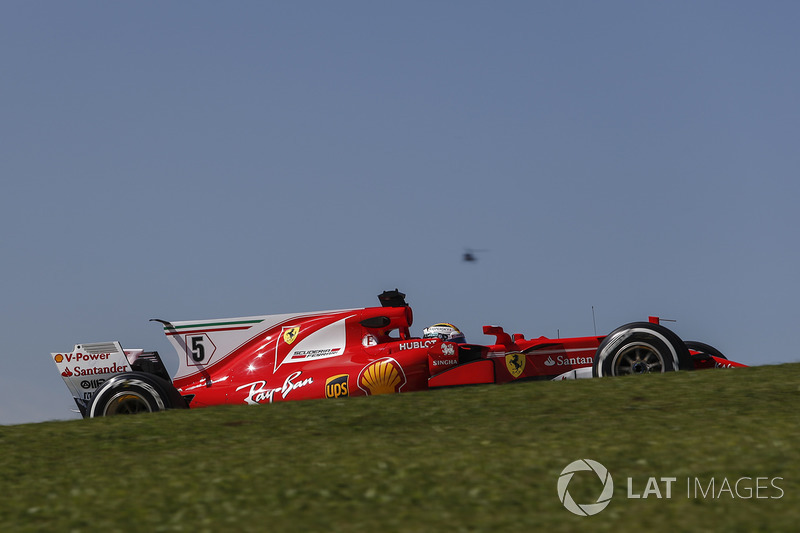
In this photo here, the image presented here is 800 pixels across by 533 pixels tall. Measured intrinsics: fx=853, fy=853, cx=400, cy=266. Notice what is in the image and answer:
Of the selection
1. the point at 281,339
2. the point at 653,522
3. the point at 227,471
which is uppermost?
the point at 281,339

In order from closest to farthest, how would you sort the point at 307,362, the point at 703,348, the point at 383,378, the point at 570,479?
the point at 570,479 < the point at 383,378 < the point at 307,362 < the point at 703,348

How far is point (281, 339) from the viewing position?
1278 centimetres

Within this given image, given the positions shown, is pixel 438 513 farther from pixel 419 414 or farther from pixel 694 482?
pixel 419 414

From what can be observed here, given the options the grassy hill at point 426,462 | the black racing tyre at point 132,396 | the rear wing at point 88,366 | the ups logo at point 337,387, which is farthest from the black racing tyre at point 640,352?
the rear wing at point 88,366

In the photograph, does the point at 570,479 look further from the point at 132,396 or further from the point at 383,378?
the point at 132,396

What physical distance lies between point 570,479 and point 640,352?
4765 mm

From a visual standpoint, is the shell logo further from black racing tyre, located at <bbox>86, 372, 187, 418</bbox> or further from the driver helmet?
the driver helmet

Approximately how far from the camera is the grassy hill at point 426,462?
5.92 m

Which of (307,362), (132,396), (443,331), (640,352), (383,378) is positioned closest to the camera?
(640,352)

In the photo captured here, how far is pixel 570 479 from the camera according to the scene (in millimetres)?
6457

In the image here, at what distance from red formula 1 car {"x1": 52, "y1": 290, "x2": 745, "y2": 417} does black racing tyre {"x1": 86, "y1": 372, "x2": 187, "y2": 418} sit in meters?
0.01

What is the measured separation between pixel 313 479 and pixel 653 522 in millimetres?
2592

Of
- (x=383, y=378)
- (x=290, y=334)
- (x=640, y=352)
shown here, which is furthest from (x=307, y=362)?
(x=640, y=352)

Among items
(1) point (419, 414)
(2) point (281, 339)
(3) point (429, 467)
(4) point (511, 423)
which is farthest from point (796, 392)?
(2) point (281, 339)
